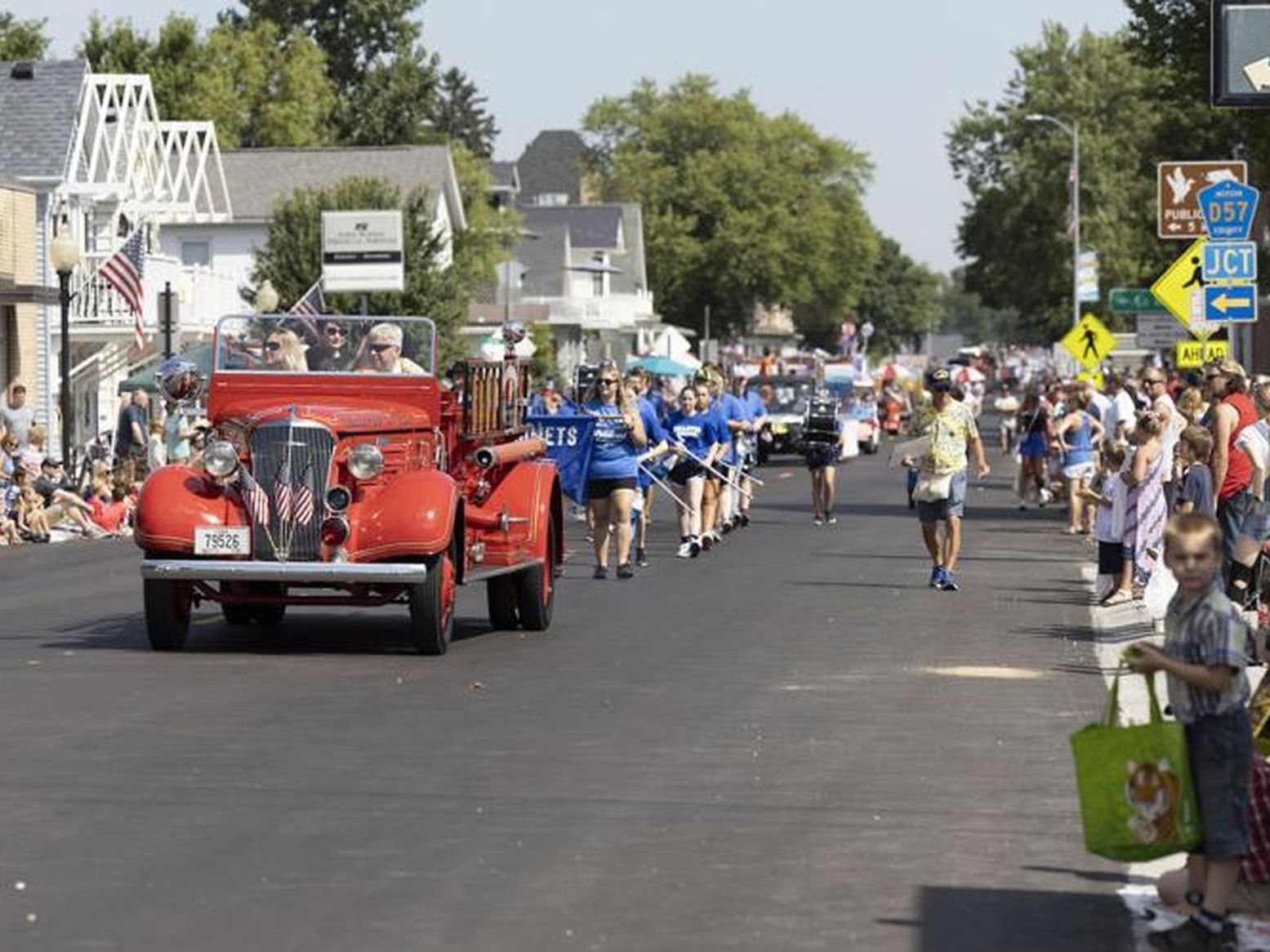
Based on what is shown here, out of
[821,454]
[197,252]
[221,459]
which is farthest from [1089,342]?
[197,252]

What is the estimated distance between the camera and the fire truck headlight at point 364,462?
56.6 ft

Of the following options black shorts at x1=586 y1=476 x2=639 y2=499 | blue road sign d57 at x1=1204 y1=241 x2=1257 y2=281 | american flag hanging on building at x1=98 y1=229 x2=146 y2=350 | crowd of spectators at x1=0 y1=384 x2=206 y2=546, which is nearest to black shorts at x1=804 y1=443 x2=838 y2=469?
crowd of spectators at x1=0 y1=384 x2=206 y2=546

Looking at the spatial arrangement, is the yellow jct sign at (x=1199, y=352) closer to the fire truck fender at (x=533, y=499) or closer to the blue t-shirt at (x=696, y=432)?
the blue t-shirt at (x=696, y=432)

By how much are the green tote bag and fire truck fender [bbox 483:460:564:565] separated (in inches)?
426

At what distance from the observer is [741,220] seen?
132m

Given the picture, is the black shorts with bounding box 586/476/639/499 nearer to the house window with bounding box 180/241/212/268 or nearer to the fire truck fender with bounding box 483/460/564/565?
the fire truck fender with bounding box 483/460/564/565

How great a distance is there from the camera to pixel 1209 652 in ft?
27.6

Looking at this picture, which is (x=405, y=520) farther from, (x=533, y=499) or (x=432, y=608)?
(x=533, y=499)

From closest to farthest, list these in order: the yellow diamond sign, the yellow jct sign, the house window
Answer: the yellow diamond sign, the yellow jct sign, the house window

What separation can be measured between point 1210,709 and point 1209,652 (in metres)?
0.16

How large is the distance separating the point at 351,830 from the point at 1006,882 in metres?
2.42

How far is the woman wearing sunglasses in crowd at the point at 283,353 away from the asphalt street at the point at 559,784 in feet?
5.79

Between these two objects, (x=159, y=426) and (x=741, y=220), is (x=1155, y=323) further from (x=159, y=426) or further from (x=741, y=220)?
(x=741, y=220)

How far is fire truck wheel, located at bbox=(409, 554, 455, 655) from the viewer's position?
17.1 m
